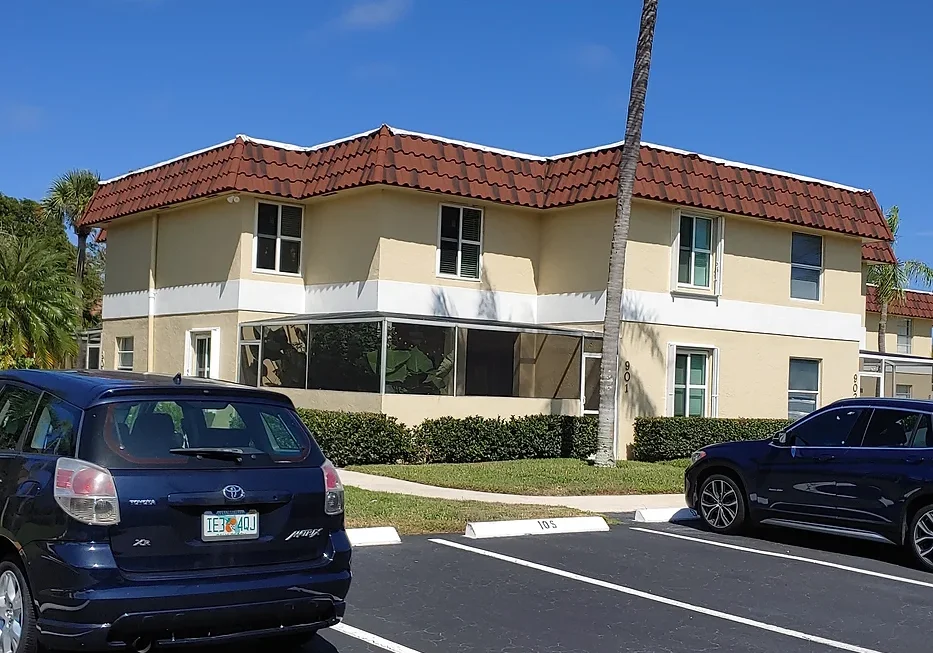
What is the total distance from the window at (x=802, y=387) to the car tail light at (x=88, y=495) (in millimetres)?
20337

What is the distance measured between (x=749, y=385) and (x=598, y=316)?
4088mm

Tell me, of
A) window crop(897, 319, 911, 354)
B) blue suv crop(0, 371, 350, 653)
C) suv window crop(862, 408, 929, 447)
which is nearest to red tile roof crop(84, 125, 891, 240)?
suv window crop(862, 408, 929, 447)

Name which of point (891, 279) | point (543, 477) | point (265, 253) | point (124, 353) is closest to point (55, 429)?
point (543, 477)

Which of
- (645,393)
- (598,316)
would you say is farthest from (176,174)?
(645,393)

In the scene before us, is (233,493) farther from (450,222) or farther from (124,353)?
(124,353)

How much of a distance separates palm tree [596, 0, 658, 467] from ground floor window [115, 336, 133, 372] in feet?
43.1

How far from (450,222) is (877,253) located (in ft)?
42.9

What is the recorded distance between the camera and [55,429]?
586cm

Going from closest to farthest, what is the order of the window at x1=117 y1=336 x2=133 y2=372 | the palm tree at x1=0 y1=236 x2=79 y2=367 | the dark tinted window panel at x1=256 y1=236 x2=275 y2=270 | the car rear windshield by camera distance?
the car rear windshield → the dark tinted window panel at x1=256 y1=236 x2=275 y2=270 → the window at x1=117 y1=336 x2=133 y2=372 → the palm tree at x1=0 y1=236 x2=79 y2=367

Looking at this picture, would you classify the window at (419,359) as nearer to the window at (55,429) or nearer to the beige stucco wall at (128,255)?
the beige stucco wall at (128,255)

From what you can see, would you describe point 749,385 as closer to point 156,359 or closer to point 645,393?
point 645,393

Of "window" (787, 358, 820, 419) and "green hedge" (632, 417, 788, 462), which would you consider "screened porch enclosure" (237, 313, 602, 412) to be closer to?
"green hedge" (632, 417, 788, 462)

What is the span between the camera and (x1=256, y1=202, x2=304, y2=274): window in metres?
22.2

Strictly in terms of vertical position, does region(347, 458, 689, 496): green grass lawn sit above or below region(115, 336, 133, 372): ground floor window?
below
